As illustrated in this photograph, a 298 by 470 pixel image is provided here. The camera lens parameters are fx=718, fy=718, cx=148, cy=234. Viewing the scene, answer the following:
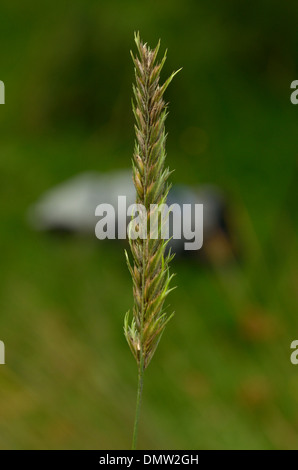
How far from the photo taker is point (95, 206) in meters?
5.24

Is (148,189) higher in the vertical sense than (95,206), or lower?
lower

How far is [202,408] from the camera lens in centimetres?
424

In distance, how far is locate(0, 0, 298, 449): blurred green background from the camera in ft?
13.6

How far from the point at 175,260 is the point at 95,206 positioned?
0.70 meters

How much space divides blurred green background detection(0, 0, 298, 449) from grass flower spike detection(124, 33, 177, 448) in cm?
322

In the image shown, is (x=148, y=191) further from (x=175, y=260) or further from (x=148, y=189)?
(x=175, y=260)

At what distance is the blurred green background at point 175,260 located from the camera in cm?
416

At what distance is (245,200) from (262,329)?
1.16m

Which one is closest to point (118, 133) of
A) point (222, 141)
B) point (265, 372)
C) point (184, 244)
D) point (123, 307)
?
point (222, 141)

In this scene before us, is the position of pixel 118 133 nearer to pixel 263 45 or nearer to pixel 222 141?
pixel 222 141

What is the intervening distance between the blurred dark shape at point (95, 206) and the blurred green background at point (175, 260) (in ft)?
0.29
